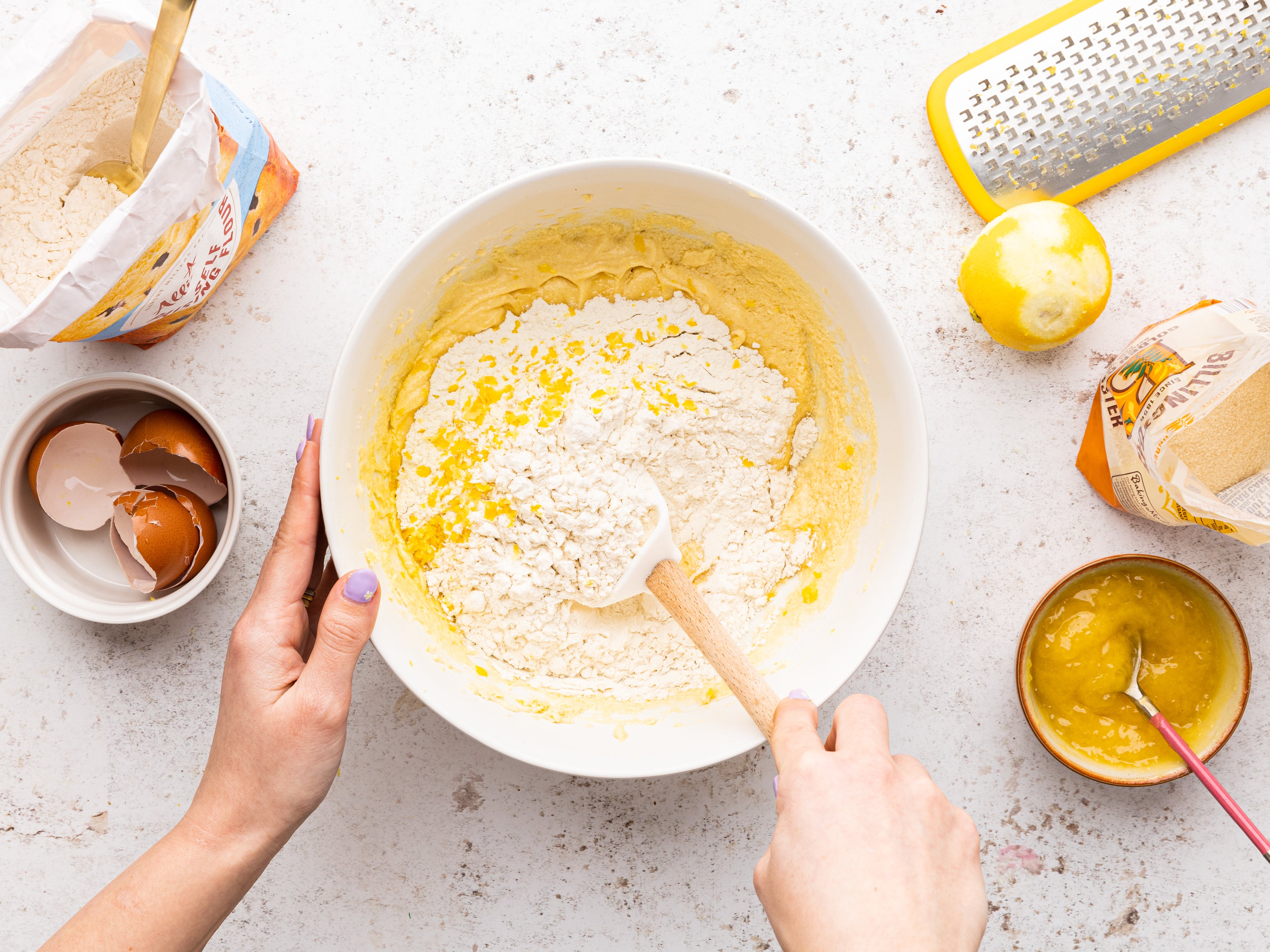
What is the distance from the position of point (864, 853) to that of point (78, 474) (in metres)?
1.43

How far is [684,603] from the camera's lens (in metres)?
1.30

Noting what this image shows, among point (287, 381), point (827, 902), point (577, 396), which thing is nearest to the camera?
point (827, 902)

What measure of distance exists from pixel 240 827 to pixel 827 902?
2.90 feet

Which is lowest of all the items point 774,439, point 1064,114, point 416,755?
point 416,755

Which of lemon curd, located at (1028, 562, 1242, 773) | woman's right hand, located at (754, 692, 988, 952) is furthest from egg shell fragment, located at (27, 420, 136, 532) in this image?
lemon curd, located at (1028, 562, 1242, 773)

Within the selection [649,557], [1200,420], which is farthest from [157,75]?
[1200,420]

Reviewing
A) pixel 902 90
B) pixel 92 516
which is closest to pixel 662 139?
pixel 902 90

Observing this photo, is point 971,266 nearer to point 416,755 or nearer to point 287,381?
point 287,381

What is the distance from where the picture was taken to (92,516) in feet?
4.61

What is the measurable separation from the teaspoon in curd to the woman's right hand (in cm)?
56

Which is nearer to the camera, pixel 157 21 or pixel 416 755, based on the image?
pixel 157 21

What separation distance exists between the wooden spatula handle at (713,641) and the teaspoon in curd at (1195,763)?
74 cm

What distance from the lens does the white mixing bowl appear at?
1207 millimetres

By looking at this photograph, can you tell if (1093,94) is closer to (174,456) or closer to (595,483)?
(595,483)
